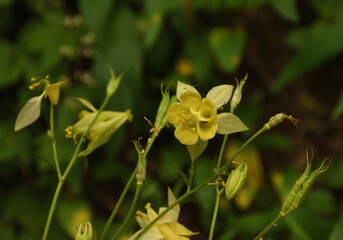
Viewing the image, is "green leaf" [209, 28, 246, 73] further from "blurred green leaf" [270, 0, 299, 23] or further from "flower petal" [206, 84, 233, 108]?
"flower petal" [206, 84, 233, 108]

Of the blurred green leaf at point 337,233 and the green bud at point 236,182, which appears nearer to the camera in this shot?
the green bud at point 236,182

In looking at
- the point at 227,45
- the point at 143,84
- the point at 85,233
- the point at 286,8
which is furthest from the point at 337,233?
the point at 143,84

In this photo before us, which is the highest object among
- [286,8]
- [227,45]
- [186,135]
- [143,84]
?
[186,135]

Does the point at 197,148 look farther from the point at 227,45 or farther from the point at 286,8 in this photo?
the point at 227,45

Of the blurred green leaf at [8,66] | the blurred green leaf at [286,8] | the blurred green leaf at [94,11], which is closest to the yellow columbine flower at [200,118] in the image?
the blurred green leaf at [286,8]

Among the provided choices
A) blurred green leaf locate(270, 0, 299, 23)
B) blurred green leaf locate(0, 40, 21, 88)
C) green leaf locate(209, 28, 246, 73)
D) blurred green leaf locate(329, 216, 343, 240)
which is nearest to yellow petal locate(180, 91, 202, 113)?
blurred green leaf locate(329, 216, 343, 240)

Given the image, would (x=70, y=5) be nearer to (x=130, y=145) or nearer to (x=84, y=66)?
(x=84, y=66)

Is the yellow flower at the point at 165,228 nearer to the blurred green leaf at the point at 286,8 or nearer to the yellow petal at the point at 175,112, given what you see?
the yellow petal at the point at 175,112
